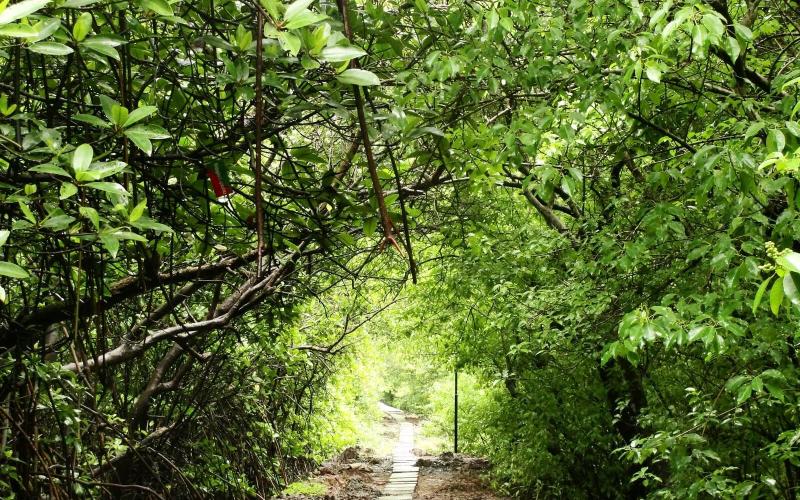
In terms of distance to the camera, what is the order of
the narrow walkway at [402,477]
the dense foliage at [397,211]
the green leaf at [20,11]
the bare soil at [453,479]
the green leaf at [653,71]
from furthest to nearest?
the bare soil at [453,479]
the narrow walkway at [402,477]
the green leaf at [653,71]
the dense foliage at [397,211]
the green leaf at [20,11]

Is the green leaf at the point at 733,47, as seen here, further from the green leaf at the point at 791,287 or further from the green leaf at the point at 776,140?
the green leaf at the point at 791,287

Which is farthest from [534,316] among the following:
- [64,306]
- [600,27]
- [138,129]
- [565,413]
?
[138,129]

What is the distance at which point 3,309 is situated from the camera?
250cm

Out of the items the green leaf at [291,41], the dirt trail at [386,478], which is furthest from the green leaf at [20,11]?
the dirt trail at [386,478]

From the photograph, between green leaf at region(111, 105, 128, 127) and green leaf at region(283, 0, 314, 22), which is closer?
green leaf at region(283, 0, 314, 22)

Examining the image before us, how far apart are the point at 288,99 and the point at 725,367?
17.3 ft

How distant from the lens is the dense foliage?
1796 mm

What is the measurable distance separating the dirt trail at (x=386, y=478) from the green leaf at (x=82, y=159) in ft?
27.5

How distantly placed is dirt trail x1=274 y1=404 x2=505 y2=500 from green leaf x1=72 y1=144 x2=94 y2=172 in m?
8.38

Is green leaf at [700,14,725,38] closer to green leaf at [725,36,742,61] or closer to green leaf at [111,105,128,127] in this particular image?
green leaf at [725,36,742,61]

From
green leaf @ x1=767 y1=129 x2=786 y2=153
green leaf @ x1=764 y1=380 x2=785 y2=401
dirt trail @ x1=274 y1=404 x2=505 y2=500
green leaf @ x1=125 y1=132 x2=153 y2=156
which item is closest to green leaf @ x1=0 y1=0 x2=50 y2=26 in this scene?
green leaf @ x1=125 y1=132 x2=153 y2=156

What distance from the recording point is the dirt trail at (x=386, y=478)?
11430 mm

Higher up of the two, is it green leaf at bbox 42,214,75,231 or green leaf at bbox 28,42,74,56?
green leaf at bbox 28,42,74,56

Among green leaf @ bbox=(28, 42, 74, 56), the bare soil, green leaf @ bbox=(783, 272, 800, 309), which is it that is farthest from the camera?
the bare soil
